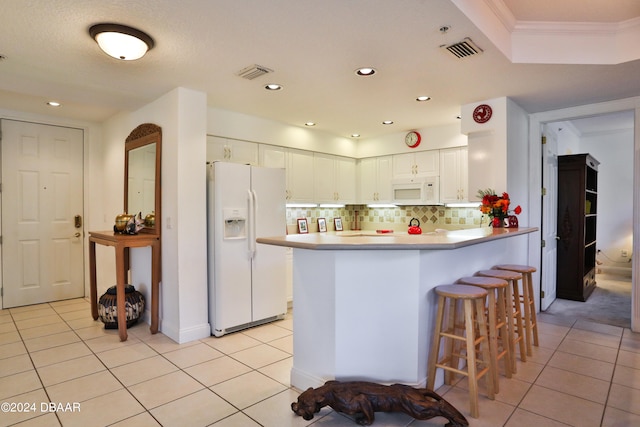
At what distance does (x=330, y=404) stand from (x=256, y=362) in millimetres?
1052

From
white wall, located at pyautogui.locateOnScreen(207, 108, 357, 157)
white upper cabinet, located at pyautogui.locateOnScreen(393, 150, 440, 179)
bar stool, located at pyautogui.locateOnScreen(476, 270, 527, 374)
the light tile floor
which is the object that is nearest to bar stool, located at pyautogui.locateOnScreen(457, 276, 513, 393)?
bar stool, located at pyautogui.locateOnScreen(476, 270, 527, 374)

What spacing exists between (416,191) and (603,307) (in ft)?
8.86

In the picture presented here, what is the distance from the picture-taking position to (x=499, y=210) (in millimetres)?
3516

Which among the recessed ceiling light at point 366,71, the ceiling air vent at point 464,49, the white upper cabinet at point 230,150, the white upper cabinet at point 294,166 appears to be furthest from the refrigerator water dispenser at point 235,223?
the ceiling air vent at point 464,49

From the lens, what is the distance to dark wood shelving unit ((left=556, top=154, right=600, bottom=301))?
485cm

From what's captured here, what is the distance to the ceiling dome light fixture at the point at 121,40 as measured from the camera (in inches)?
87.3

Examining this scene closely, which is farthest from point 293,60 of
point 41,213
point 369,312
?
point 41,213

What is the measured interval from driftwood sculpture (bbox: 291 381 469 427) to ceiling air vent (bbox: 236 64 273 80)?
235 centimetres

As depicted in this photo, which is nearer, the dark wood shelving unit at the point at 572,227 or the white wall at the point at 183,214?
the white wall at the point at 183,214

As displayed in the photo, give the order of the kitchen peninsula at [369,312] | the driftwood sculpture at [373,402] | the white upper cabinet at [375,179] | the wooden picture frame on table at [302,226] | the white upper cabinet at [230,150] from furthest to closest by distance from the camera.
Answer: the white upper cabinet at [375,179] < the wooden picture frame on table at [302,226] < the white upper cabinet at [230,150] < the kitchen peninsula at [369,312] < the driftwood sculpture at [373,402]

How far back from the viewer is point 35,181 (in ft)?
15.3

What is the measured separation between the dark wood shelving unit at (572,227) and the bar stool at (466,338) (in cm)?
336

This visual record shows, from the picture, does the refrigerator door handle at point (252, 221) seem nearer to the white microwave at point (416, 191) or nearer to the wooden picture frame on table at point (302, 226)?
the wooden picture frame on table at point (302, 226)

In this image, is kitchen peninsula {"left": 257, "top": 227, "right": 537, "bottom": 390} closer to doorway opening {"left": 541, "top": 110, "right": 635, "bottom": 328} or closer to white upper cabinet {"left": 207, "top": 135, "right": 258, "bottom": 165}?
white upper cabinet {"left": 207, "top": 135, "right": 258, "bottom": 165}
